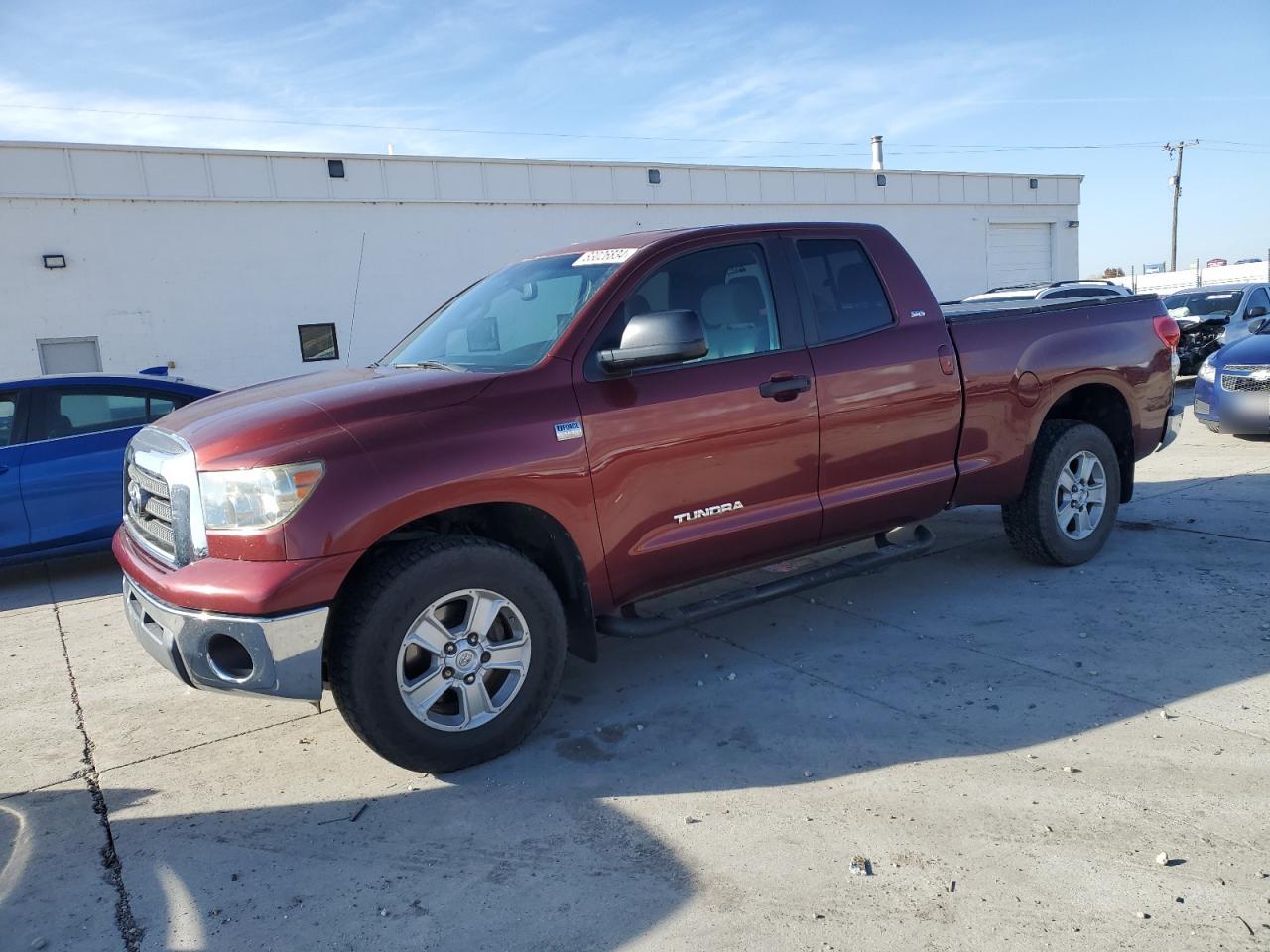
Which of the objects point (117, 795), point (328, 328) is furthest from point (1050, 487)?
point (328, 328)

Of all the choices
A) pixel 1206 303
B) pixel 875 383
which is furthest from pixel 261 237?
pixel 1206 303

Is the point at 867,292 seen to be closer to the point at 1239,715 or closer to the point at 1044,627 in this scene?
the point at 1044,627

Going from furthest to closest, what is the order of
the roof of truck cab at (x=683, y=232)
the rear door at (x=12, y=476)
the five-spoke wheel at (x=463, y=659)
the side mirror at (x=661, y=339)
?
the rear door at (x=12, y=476) → the roof of truck cab at (x=683, y=232) → the side mirror at (x=661, y=339) → the five-spoke wheel at (x=463, y=659)

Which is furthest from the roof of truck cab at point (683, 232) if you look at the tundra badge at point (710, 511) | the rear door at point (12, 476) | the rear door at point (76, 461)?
the rear door at point (12, 476)

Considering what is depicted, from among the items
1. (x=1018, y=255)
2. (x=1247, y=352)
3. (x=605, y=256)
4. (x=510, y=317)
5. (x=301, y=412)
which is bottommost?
(x=1247, y=352)

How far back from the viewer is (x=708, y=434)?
409 centimetres

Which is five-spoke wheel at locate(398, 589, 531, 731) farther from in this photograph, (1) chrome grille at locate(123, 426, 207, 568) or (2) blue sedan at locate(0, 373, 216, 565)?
(2) blue sedan at locate(0, 373, 216, 565)

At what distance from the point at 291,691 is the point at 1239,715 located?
3524 millimetres

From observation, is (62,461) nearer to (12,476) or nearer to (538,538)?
(12,476)

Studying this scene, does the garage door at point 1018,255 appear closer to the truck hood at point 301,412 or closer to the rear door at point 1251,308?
the rear door at point 1251,308

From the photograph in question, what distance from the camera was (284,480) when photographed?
Result: 3270 millimetres

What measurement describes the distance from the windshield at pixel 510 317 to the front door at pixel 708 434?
253mm

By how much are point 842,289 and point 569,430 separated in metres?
1.80

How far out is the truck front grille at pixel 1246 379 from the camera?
956cm
